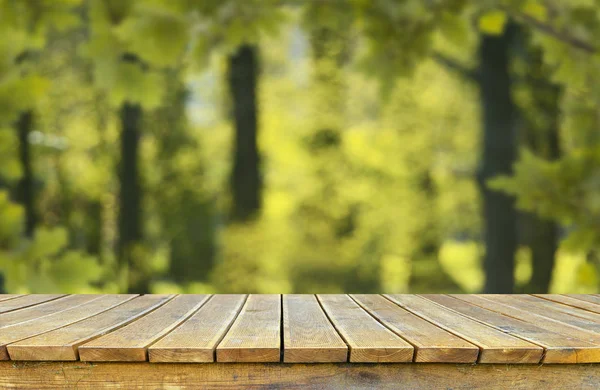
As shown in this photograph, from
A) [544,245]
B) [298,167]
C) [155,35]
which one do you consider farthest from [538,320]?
[298,167]

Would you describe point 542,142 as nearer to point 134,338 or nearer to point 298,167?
point 298,167

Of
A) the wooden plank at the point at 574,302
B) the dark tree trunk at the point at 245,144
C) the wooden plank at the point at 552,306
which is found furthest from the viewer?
the dark tree trunk at the point at 245,144

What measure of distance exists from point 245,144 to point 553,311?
7211 millimetres

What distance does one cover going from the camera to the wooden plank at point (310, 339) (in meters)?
1.27

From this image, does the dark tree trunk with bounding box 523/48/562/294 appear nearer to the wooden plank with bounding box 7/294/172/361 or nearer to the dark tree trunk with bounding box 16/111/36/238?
the wooden plank with bounding box 7/294/172/361

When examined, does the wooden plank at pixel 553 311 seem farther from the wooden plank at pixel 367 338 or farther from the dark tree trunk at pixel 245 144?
the dark tree trunk at pixel 245 144

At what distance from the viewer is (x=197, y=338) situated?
53.4 inches

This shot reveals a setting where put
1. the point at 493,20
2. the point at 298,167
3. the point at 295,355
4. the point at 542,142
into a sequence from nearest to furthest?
the point at 295,355 → the point at 493,20 → the point at 542,142 → the point at 298,167

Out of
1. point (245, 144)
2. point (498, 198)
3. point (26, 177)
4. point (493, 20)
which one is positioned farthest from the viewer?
point (26, 177)

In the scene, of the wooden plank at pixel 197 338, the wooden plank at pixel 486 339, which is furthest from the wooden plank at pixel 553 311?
the wooden plank at pixel 197 338

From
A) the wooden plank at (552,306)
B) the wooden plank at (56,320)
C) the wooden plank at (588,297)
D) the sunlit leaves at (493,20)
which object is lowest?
the wooden plank at (588,297)

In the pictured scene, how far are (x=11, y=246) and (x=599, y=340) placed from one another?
2.03 metres

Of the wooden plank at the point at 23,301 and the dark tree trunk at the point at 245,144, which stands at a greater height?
the dark tree trunk at the point at 245,144

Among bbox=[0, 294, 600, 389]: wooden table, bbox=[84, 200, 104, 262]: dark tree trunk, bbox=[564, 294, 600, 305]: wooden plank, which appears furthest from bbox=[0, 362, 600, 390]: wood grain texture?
bbox=[84, 200, 104, 262]: dark tree trunk
